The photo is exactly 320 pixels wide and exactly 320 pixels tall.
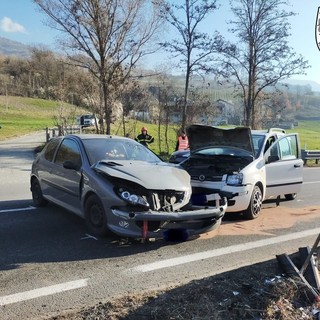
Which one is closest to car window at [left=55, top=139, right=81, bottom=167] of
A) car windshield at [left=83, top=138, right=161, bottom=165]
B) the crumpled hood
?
car windshield at [left=83, top=138, right=161, bottom=165]

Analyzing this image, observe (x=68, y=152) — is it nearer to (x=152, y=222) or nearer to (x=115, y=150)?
(x=115, y=150)

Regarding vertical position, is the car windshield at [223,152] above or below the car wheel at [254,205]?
above

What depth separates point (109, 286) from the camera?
175 inches

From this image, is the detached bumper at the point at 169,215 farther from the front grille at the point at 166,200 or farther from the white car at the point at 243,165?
the white car at the point at 243,165

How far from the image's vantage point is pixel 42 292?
14.0 ft

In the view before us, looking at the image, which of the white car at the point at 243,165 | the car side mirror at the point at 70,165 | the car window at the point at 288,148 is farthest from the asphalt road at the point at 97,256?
the car window at the point at 288,148

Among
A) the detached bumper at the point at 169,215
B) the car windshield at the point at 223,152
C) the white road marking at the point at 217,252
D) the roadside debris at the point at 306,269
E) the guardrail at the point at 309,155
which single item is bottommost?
the guardrail at the point at 309,155

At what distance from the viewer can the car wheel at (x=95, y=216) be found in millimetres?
6047

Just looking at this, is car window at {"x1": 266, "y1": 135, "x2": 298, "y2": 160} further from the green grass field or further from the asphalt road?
the green grass field

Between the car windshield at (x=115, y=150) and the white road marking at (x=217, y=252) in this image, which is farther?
the car windshield at (x=115, y=150)

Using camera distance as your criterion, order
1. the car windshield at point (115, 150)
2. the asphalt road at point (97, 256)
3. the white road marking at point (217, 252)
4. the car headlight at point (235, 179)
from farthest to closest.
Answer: the car headlight at point (235, 179) < the car windshield at point (115, 150) < the white road marking at point (217, 252) < the asphalt road at point (97, 256)

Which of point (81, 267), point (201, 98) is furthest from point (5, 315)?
point (201, 98)

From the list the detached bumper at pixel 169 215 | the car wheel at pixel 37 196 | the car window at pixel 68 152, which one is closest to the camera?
the detached bumper at pixel 169 215

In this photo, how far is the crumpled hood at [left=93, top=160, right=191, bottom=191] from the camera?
590 centimetres
